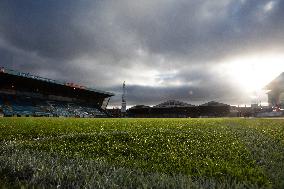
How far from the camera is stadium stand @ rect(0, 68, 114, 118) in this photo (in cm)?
4834

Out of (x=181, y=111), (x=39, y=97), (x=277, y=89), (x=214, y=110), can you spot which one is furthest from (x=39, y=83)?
(x=277, y=89)

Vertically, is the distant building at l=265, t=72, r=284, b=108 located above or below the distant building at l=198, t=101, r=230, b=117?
above

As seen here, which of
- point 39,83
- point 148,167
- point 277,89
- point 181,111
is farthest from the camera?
point 277,89

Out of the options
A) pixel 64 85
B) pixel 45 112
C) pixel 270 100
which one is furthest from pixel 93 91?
pixel 270 100

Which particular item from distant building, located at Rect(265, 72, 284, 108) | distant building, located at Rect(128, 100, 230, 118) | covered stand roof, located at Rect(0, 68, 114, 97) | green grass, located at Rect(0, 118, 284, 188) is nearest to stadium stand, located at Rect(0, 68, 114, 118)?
covered stand roof, located at Rect(0, 68, 114, 97)

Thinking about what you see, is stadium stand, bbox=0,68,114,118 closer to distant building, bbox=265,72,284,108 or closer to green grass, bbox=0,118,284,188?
green grass, bbox=0,118,284,188

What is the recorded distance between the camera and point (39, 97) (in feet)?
194

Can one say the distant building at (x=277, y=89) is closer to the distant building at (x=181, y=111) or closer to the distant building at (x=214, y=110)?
the distant building at (x=181, y=111)

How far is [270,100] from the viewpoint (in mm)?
96188

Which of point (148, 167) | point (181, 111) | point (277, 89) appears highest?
point (277, 89)

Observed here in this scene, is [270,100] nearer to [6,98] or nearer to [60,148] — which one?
[6,98]

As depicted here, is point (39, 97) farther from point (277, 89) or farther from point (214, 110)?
point (277, 89)

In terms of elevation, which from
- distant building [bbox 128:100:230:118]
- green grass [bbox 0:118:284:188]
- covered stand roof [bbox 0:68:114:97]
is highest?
covered stand roof [bbox 0:68:114:97]

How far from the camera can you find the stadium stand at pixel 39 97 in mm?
48344
